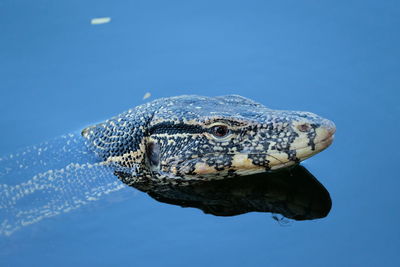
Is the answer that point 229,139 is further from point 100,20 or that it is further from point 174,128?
point 100,20

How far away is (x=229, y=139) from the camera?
734cm

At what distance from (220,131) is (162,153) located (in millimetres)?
710

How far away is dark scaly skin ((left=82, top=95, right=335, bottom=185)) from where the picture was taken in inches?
283

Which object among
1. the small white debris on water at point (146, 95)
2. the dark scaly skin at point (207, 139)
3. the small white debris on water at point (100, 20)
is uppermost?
the small white debris on water at point (100, 20)

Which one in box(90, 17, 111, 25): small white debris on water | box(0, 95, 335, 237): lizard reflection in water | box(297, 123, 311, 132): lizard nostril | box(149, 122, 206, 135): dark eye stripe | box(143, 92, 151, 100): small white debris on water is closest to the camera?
box(297, 123, 311, 132): lizard nostril

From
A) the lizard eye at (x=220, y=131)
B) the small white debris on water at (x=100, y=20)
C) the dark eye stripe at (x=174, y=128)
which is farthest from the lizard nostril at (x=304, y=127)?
the small white debris on water at (x=100, y=20)

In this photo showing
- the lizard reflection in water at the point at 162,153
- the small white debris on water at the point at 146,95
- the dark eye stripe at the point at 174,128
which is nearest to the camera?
the lizard reflection in water at the point at 162,153

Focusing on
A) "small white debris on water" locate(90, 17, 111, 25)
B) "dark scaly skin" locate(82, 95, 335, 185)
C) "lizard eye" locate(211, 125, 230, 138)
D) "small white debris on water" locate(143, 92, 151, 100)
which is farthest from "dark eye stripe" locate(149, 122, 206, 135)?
"small white debris on water" locate(90, 17, 111, 25)

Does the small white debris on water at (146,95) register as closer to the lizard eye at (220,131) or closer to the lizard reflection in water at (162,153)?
the lizard reflection in water at (162,153)

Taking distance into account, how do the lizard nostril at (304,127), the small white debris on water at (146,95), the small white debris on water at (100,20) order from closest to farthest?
the lizard nostril at (304,127), the small white debris on water at (146,95), the small white debris on water at (100,20)

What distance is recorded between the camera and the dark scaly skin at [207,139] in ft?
23.6

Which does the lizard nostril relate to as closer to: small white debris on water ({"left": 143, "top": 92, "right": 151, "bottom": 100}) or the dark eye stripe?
the dark eye stripe

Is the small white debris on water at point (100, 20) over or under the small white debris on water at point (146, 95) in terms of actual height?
over

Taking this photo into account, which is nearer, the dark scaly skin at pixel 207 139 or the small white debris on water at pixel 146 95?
the dark scaly skin at pixel 207 139
